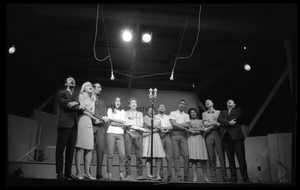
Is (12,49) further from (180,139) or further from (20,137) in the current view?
(180,139)

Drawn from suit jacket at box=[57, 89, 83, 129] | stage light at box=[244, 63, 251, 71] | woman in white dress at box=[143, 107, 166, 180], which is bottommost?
woman in white dress at box=[143, 107, 166, 180]

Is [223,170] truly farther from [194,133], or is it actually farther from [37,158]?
[37,158]

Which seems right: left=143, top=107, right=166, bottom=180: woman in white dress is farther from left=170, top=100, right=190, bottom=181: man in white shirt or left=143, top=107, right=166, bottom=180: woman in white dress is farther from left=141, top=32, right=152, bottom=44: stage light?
left=141, top=32, right=152, bottom=44: stage light

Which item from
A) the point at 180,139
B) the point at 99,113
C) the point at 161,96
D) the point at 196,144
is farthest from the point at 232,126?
the point at 99,113

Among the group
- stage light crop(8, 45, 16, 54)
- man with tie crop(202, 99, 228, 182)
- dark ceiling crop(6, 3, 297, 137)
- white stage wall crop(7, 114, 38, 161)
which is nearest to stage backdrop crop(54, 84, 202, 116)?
dark ceiling crop(6, 3, 297, 137)

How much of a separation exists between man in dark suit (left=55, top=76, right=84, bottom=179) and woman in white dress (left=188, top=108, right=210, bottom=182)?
2252 mm

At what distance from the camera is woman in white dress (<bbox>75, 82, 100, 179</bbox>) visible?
4.55m

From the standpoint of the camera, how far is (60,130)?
14.3 feet

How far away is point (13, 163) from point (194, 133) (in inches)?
126

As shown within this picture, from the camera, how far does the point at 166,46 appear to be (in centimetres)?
670

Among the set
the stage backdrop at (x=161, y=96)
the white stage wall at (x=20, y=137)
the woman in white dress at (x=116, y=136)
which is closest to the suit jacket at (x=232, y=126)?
the stage backdrop at (x=161, y=96)

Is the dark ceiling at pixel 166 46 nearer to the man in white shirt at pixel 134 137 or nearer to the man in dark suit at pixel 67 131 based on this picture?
the man in dark suit at pixel 67 131

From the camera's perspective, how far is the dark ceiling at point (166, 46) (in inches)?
196

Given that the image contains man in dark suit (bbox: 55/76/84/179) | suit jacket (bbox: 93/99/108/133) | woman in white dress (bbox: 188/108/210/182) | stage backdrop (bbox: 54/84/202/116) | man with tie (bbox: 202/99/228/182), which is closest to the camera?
man in dark suit (bbox: 55/76/84/179)
